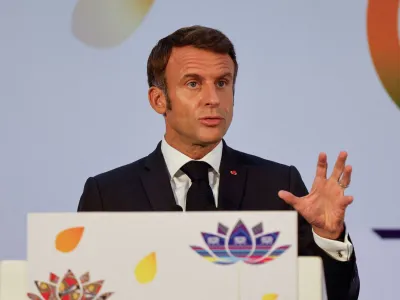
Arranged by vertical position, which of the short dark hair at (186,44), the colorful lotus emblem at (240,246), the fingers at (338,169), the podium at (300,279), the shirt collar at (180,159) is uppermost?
the short dark hair at (186,44)

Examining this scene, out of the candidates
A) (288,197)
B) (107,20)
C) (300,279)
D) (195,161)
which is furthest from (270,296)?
(107,20)

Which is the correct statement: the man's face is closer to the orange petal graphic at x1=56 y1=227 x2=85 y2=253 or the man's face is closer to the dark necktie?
the dark necktie

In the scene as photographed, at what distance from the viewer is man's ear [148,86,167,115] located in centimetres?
252

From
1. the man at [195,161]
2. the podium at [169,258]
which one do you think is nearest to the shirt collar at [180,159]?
the man at [195,161]

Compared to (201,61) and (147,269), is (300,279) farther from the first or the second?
(201,61)

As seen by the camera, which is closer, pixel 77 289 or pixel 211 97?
pixel 77 289

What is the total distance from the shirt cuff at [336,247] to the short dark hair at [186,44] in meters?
0.66

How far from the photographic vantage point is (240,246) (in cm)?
144

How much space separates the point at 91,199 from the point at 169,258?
1018mm

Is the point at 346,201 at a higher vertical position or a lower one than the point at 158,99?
lower

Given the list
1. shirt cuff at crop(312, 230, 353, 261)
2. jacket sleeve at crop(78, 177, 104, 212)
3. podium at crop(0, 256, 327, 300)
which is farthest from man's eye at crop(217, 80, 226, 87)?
podium at crop(0, 256, 327, 300)

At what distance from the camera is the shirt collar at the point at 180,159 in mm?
2389

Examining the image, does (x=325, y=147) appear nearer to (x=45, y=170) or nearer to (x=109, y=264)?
(x=45, y=170)

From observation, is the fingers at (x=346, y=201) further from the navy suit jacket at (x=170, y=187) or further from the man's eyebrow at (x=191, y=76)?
the man's eyebrow at (x=191, y=76)
